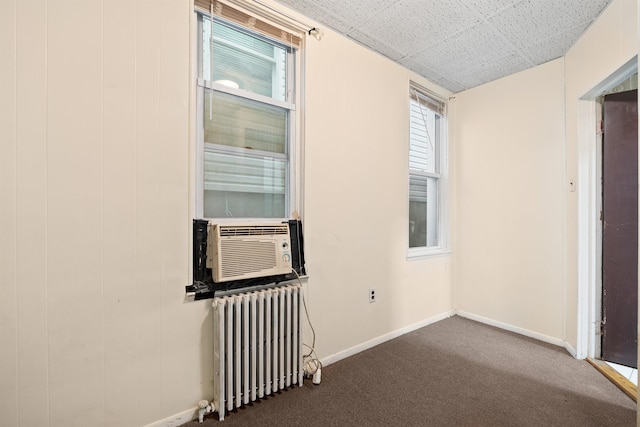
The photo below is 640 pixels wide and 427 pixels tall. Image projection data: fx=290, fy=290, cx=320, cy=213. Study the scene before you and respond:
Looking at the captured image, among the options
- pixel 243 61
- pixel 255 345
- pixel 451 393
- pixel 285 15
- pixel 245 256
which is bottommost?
pixel 451 393

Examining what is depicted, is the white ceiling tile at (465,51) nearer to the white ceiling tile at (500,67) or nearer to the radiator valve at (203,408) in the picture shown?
the white ceiling tile at (500,67)

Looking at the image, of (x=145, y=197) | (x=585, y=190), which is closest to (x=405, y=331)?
(x=585, y=190)

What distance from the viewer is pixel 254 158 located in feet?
6.79

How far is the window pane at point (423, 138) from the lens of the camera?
3.25 meters

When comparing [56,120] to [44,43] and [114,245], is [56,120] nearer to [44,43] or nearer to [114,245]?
[44,43]

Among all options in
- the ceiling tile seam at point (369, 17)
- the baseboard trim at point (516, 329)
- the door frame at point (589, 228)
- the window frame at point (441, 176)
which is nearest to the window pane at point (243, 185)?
the ceiling tile seam at point (369, 17)

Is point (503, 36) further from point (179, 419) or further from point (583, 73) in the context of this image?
point (179, 419)

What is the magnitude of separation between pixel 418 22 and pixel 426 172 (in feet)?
5.07

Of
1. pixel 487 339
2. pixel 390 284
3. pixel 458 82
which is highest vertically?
pixel 458 82

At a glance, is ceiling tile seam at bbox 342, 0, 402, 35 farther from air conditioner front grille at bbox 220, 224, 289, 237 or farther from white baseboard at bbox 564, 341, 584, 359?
white baseboard at bbox 564, 341, 584, 359

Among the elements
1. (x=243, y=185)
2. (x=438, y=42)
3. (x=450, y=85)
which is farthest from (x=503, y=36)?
(x=243, y=185)

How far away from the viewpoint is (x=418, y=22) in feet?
7.32

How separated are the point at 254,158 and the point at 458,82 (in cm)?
257

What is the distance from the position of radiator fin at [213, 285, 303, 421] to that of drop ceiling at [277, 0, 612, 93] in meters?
2.05
